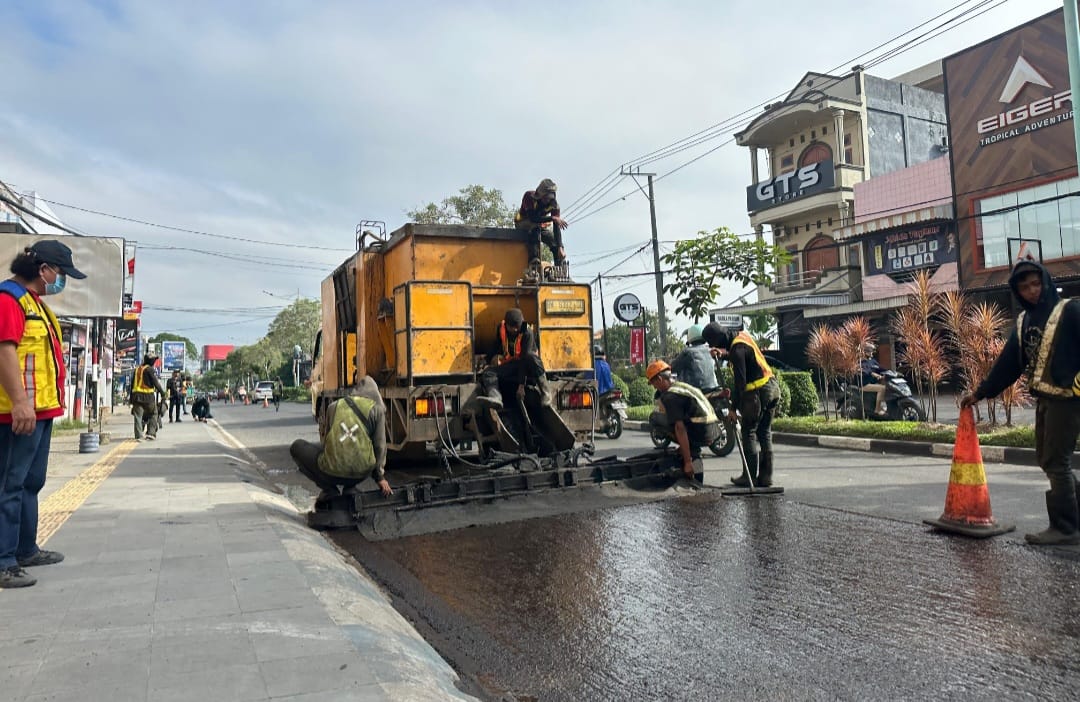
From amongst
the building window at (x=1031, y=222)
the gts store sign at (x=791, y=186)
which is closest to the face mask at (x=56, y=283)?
the building window at (x=1031, y=222)

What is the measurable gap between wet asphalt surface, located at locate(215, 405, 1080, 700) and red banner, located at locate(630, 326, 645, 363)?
15330 millimetres

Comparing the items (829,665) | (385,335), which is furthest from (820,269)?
(829,665)

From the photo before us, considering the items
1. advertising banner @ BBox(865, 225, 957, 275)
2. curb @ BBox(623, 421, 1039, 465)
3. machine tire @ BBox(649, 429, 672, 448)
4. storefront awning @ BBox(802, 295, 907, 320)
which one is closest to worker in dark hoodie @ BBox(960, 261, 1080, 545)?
curb @ BBox(623, 421, 1039, 465)

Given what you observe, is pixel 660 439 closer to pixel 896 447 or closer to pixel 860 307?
pixel 896 447

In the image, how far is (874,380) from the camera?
46.6 ft

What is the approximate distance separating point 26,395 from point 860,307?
29.8 m

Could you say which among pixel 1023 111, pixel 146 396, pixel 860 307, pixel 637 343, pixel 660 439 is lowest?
pixel 660 439

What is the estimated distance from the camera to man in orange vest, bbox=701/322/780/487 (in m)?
6.90

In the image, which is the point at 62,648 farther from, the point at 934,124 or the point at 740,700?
the point at 934,124

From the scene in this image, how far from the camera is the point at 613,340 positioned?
64938 mm

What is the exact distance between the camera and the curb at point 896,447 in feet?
30.2

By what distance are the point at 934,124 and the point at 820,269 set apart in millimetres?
10811

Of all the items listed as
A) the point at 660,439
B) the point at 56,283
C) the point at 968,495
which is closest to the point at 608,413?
the point at 660,439

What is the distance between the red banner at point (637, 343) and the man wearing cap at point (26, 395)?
18.1m
